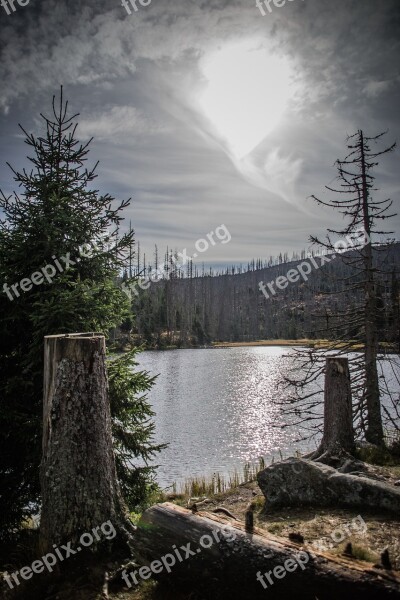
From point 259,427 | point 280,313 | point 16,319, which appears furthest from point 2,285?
point 280,313

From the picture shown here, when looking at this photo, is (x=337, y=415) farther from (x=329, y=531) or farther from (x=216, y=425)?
(x=216, y=425)

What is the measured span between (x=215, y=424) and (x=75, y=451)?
49.5 feet

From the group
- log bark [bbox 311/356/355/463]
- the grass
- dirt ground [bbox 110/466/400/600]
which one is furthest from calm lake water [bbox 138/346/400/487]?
dirt ground [bbox 110/466/400/600]

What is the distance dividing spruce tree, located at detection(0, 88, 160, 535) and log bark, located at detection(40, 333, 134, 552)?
148 centimetres

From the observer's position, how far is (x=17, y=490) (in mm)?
6008

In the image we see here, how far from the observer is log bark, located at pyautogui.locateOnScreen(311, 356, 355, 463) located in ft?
29.9

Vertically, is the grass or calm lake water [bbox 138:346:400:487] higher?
the grass

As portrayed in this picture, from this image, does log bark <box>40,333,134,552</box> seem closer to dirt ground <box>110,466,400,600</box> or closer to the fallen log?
the fallen log

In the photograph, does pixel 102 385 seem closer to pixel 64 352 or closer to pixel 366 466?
pixel 64 352

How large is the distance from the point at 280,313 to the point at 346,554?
402ft

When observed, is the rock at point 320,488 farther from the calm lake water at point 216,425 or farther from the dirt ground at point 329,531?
the calm lake water at point 216,425

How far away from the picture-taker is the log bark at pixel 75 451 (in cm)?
417

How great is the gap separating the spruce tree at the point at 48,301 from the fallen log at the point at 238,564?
276 cm

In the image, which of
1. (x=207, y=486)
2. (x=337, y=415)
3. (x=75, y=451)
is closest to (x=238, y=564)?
(x=75, y=451)
